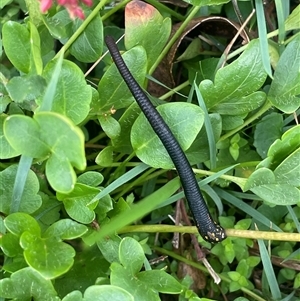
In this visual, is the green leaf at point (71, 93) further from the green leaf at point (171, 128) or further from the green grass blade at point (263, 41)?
the green grass blade at point (263, 41)

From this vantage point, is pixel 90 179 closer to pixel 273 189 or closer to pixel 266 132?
pixel 273 189

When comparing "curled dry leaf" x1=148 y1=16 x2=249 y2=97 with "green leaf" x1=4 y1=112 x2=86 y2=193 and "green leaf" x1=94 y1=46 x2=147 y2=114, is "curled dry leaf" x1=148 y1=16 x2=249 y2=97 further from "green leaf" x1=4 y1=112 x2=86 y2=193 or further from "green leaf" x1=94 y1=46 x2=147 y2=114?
"green leaf" x1=4 y1=112 x2=86 y2=193

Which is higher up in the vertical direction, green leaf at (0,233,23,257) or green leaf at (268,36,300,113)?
green leaf at (268,36,300,113)

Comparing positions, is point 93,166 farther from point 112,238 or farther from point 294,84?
point 294,84

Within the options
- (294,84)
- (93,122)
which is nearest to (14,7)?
(93,122)

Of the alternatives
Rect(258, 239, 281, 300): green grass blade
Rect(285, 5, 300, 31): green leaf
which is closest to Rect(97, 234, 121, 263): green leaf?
Rect(258, 239, 281, 300): green grass blade

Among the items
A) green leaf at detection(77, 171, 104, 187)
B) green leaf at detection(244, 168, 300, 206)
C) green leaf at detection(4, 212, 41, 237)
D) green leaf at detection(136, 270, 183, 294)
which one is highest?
green leaf at detection(77, 171, 104, 187)
